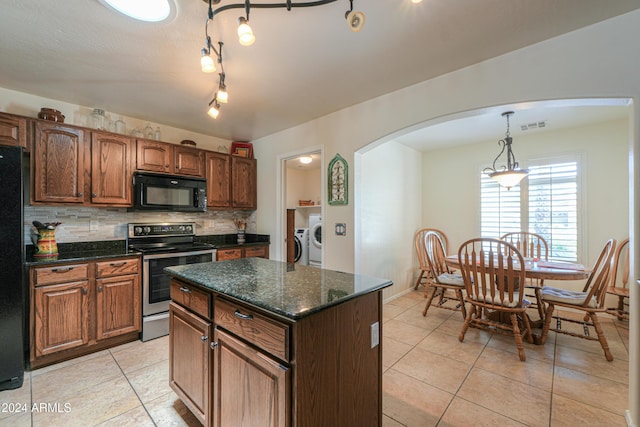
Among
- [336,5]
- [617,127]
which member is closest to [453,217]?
[617,127]

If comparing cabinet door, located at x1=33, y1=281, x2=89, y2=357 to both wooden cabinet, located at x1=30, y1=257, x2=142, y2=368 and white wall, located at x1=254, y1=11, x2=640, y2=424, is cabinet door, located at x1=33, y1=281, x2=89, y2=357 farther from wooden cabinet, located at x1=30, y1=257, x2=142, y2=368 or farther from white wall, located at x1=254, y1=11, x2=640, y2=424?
white wall, located at x1=254, y1=11, x2=640, y2=424

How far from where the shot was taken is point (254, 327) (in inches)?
45.3

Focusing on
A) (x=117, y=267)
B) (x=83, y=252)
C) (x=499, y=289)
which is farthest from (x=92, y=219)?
(x=499, y=289)

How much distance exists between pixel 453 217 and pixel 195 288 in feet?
14.0

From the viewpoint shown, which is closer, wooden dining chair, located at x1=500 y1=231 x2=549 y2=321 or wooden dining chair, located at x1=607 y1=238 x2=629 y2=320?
wooden dining chair, located at x1=607 y1=238 x2=629 y2=320

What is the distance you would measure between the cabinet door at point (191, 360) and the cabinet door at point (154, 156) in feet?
6.43

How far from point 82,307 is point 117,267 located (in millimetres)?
404

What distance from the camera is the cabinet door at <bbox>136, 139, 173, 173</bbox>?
2.96m

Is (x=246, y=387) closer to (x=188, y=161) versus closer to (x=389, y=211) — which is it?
(x=188, y=161)

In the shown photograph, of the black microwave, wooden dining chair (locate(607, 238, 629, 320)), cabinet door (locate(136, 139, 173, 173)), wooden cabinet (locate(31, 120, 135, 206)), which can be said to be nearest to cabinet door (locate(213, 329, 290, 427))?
the black microwave

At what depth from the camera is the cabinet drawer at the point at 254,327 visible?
Result: 103 centimetres

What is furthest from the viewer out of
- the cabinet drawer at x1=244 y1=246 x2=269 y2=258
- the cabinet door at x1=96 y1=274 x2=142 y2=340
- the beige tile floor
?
the cabinet drawer at x1=244 y1=246 x2=269 y2=258

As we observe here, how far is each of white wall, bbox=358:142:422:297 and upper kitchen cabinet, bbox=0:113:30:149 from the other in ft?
9.49

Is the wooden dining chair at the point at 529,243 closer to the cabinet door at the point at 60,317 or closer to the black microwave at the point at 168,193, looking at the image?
the black microwave at the point at 168,193
